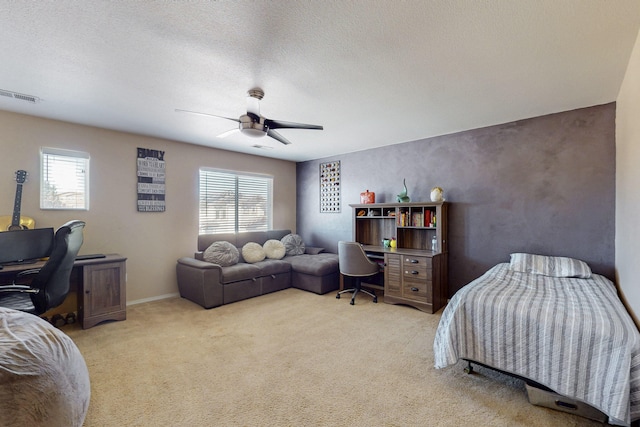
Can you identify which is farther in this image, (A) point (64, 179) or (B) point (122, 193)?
(B) point (122, 193)

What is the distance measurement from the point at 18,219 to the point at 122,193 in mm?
1072

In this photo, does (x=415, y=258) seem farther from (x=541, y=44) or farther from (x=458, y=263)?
(x=541, y=44)

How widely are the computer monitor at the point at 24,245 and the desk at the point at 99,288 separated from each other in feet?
0.40

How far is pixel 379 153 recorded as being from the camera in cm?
493

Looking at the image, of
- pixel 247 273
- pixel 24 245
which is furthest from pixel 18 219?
pixel 247 273

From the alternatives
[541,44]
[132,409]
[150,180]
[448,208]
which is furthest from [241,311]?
[541,44]

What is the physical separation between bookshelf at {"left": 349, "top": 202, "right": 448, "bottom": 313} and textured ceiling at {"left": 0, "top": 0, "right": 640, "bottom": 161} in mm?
1417

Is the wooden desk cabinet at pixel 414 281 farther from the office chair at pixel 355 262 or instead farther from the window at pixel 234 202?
the window at pixel 234 202

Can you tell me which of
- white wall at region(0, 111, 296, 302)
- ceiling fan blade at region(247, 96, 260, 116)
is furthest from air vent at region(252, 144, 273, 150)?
ceiling fan blade at region(247, 96, 260, 116)

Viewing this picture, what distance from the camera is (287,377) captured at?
2.22 m

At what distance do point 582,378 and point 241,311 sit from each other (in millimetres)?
3307

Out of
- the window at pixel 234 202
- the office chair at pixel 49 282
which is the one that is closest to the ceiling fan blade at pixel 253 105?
the office chair at pixel 49 282

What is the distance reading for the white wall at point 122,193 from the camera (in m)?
3.29

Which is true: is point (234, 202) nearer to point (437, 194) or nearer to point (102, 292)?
point (102, 292)
